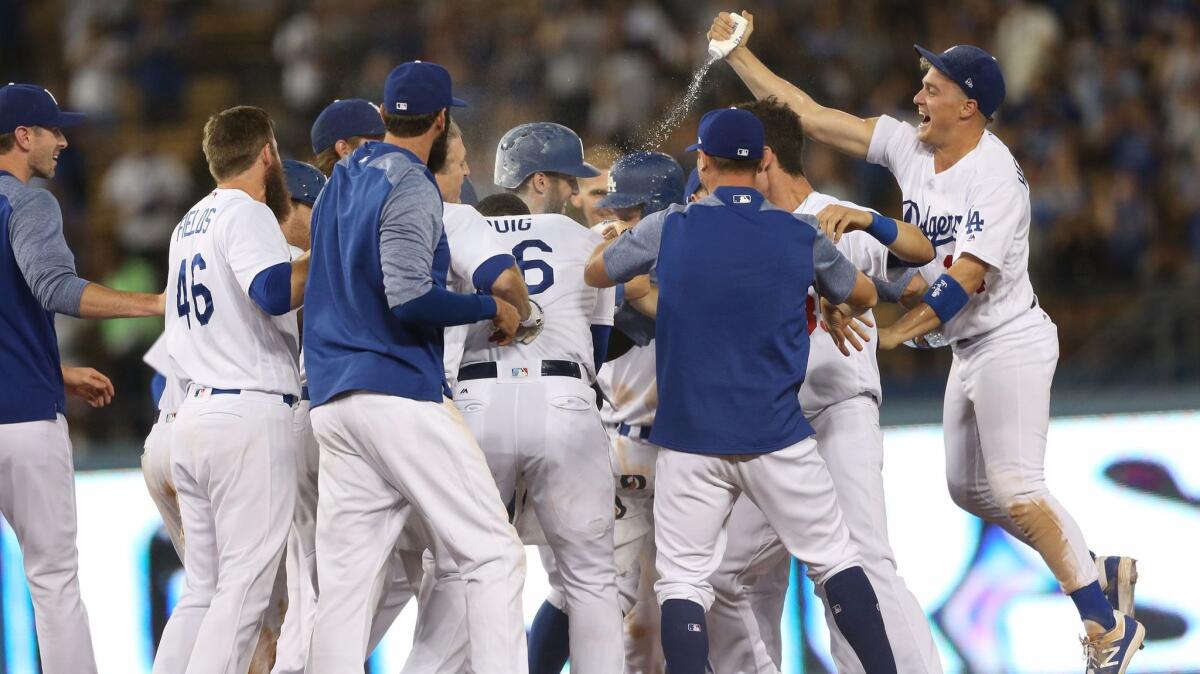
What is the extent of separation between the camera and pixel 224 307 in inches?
206

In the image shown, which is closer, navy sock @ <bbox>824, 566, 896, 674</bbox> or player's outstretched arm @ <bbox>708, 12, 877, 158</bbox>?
navy sock @ <bbox>824, 566, 896, 674</bbox>

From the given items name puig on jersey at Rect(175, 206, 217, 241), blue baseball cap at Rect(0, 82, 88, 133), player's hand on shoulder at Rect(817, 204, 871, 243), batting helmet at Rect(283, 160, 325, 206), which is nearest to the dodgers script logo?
player's hand on shoulder at Rect(817, 204, 871, 243)

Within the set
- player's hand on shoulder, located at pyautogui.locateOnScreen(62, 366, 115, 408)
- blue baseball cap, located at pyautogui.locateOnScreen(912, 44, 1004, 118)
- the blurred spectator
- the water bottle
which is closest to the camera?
blue baseball cap, located at pyautogui.locateOnScreen(912, 44, 1004, 118)

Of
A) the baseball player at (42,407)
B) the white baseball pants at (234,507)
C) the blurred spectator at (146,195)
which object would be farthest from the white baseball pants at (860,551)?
the blurred spectator at (146,195)

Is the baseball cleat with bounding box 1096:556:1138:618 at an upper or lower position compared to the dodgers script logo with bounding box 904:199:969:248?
lower

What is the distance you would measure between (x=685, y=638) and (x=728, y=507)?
469 mm

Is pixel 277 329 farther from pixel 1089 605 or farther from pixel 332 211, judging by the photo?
pixel 1089 605

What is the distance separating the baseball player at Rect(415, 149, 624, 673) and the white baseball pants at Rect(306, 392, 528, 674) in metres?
0.47

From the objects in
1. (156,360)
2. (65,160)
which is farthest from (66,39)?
(156,360)

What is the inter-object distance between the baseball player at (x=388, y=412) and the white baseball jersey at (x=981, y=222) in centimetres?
184

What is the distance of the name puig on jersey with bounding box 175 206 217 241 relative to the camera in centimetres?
525

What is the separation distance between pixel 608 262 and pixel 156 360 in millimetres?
2484

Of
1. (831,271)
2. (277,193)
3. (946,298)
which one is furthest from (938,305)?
(277,193)

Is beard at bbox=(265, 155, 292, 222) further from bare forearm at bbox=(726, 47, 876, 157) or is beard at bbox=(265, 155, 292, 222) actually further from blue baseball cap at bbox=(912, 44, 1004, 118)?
blue baseball cap at bbox=(912, 44, 1004, 118)
